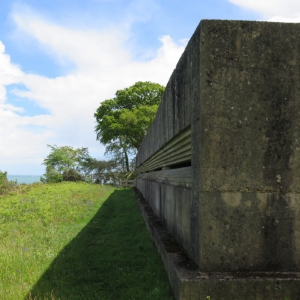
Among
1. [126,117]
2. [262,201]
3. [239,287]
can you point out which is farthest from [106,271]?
[126,117]

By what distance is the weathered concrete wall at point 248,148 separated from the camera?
3.02 metres

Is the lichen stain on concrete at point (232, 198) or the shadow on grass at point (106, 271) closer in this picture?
the lichen stain on concrete at point (232, 198)

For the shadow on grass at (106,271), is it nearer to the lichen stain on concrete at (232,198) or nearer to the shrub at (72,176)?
the lichen stain on concrete at (232,198)

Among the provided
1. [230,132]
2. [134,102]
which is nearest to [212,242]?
[230,132]

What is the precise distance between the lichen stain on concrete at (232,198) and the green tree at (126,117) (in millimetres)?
32678

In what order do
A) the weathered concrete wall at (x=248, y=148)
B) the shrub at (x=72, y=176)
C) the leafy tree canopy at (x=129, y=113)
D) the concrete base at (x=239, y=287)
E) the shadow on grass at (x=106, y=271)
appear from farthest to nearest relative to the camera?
the shrub at (x=72, y=176)
the leafy tree canopy at (x=129, y=113)
the shadow on grass at (x=106, y=271)
the weathered concrete wall at (x=248, y=148)
the concrete base at (x=239, y=287)

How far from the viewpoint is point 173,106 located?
188 inches

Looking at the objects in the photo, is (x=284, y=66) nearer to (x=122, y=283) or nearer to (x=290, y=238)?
(x=290, y=238)

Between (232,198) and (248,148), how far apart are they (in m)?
0.49

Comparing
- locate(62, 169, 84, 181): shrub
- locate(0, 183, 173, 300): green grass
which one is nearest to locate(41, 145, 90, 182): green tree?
locate(62, 169, 84, 181): shrub

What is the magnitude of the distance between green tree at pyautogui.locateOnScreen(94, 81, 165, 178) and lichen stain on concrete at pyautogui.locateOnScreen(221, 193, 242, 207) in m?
32.7

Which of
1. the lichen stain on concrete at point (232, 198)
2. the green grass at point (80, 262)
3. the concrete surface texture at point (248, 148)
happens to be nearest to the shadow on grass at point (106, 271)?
the green grass at point (80, 262)

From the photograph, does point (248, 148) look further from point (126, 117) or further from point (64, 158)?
point (64, 158)

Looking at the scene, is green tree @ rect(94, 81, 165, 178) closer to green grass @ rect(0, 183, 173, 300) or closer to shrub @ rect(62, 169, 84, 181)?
shrub @ rect(62, 169, 84, 181)
